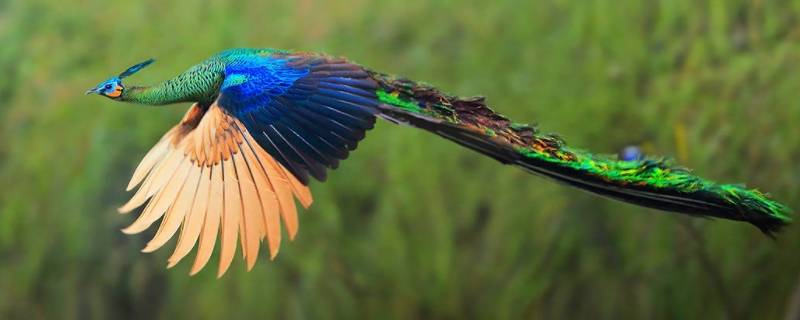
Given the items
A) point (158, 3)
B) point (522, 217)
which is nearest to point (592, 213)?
point (522, 217)

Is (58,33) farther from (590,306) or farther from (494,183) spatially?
(590,306)

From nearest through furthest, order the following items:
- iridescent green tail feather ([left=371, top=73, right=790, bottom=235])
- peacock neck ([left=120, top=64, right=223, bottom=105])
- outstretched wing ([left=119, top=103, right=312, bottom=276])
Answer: outstretched wing ([left=119, top=103, right=312, bottom=276]) < iridescent green tail feather ([left=371, top=73, right=790, bottom=235]) < peacock neck ([left=120, top=64, right=223, bottom=105])

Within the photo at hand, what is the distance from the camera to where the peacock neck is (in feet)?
8.63

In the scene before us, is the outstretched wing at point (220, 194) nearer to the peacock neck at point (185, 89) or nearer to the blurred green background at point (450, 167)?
the peacock neck at point (185, 89)

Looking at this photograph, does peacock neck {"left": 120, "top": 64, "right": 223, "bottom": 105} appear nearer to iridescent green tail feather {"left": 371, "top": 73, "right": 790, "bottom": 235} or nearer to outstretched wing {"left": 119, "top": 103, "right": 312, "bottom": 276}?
outstretched wing {"left": 119, "top": 103, "right": 312, "bottom": 276}

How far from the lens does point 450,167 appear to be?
475 cm

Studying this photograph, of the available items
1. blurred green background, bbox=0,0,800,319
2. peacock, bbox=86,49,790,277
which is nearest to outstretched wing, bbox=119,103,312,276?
peacock, bbox=86,49,790,277

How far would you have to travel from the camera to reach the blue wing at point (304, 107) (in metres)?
2.46

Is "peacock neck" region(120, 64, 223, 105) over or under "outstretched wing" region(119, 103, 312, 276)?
over

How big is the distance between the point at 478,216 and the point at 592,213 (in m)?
0.47

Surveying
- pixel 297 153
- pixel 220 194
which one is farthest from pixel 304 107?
pixel 220 194

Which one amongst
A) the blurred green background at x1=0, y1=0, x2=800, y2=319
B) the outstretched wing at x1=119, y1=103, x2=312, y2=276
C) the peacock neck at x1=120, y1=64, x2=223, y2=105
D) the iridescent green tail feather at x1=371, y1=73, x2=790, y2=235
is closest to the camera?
the outstretched wing at x1=119, y1=103, x2=312, y2=276

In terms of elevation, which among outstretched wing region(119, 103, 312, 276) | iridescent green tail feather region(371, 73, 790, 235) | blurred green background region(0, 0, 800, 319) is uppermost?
blurred green background region(0, 0, 800, 319)

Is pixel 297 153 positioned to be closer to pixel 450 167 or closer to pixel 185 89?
pixel 185 89
